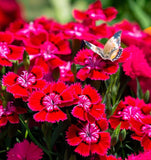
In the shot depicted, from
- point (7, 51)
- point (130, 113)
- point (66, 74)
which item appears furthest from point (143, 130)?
point (7, 51)

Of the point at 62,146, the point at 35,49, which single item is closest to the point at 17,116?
the point at 62,146

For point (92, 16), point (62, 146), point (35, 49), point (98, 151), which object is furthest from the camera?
point (92, 16)

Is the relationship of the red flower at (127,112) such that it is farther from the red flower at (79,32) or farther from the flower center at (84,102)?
the red flower at (79,32)

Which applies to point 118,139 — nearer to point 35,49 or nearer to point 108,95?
point 108,95

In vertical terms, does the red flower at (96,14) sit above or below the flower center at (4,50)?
above

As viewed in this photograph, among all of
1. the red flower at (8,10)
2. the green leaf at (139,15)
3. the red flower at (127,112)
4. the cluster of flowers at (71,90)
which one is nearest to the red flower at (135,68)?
the cluster of flowers at (71,90)

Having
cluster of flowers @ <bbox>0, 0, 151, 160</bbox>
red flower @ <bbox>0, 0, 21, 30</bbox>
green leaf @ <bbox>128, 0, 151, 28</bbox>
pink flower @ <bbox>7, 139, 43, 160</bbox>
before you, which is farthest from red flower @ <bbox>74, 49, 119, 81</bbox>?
red flower @ <bbox>0, 0, 21, 30</bbox>
